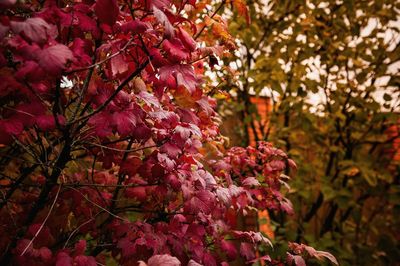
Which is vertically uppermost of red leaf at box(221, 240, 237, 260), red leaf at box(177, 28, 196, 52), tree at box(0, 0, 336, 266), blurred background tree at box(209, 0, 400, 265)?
blurred background tree at box(209, 0, 400, 265)

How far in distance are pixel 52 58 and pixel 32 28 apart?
0.11 metres

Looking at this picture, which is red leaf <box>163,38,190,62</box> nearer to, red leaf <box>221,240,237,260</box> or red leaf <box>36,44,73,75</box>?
red leaf <box>36,44,73,75</box>

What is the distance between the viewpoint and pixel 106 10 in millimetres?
1255

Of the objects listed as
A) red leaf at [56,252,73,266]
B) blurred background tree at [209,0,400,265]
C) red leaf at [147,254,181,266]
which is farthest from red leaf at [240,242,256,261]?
blurred background tree at [209,0,400,265]

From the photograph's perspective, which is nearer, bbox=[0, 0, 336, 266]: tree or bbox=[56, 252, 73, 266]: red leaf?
bbox=[0, 0, 336, 266]: tree

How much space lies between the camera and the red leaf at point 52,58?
1014 millimetres

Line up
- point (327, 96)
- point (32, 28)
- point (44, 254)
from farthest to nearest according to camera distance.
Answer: point (327, 96), point (44, 254), point (32, 28)

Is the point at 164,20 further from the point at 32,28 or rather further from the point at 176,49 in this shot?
the point at 32,28

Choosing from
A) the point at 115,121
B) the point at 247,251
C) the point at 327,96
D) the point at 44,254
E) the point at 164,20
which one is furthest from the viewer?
the point at 327,96

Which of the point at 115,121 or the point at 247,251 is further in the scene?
the point at 247,251

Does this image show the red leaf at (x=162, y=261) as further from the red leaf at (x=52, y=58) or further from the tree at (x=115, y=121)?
the red leaf at (x=52, y=58)

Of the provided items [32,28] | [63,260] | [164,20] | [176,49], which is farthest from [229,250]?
[32,28]

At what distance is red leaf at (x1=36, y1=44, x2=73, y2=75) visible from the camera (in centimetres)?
101

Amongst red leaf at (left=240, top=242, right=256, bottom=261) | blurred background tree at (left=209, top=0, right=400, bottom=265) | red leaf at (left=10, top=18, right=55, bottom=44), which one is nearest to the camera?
red leaf at (left=10, top=18, right=55, bottom=44)
